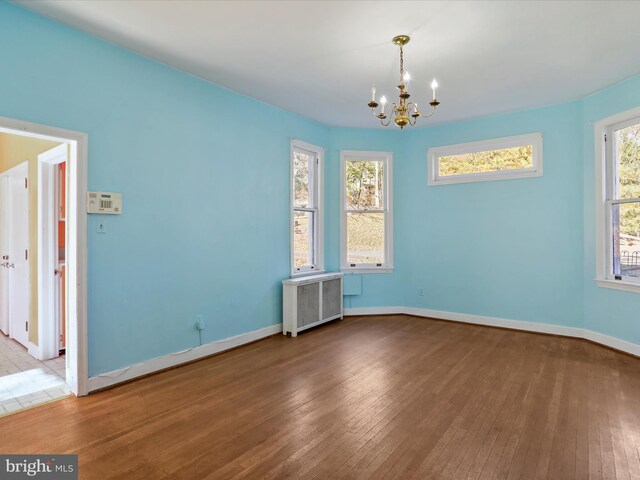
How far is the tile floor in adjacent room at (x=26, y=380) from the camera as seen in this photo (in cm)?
281

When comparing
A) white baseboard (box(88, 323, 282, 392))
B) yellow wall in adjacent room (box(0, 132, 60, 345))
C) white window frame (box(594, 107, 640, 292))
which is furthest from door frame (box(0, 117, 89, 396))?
white window frame (box(594, 107, 640, 292))

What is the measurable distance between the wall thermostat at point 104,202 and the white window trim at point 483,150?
169 inches

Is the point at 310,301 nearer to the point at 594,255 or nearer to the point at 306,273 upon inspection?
the point at 306,273

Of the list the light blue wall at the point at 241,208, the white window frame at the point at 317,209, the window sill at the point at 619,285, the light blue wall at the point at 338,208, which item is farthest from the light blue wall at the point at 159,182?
the window sill at the point at 619,285

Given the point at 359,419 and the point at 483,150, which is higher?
the point at 483,150

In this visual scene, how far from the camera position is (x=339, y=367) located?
11.7 feet

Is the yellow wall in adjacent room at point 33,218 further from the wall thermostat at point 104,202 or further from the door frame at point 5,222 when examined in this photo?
the wall thermostat at point 104,202

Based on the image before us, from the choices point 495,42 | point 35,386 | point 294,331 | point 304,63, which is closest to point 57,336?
point 35,386

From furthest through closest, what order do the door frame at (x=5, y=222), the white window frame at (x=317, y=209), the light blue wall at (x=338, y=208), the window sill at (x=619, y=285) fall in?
the light blue wall at (x=338, y=208) < the white window frame at (x=317, y=209) < the door frame at (x=5, y=222) < the window sill at (x=619, y=285)

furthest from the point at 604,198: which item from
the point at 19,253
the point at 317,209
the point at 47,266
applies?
the point at 19,253

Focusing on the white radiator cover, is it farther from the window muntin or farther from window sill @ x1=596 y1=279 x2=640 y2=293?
the window muntin

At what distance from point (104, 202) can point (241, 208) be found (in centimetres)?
153

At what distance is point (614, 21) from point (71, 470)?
189 inches

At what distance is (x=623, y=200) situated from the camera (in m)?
4.01
